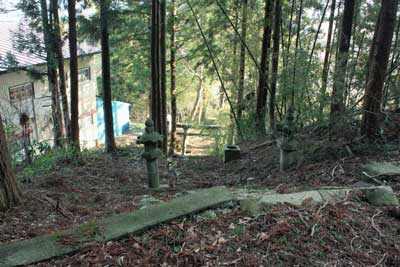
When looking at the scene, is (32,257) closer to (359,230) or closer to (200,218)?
(200,218)

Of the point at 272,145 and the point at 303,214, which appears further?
the point at 272,145

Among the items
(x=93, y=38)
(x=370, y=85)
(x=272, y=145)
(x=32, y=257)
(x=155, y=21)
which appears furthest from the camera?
(x=93, y=38)

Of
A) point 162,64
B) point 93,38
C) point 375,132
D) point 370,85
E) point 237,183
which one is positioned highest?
point 93,38

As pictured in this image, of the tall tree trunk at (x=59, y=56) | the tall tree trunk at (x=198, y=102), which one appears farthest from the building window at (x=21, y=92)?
the tall tree trunk at (x=198, y=102)

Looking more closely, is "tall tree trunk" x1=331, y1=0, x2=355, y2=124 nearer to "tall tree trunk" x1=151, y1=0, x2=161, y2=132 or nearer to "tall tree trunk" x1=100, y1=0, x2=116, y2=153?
"tall tree trunk" x1=151, y1=0, x2=161, y2=132

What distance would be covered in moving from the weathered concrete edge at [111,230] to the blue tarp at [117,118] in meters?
15.6

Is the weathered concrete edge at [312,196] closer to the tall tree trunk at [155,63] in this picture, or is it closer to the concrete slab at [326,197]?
the concrete slab at [326,197]

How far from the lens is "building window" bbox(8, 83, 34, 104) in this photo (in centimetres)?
1044

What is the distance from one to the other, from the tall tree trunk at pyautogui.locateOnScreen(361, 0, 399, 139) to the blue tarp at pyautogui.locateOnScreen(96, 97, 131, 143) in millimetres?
15134

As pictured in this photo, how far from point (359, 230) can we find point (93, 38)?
8.13 metres

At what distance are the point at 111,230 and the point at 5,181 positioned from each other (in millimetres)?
1095

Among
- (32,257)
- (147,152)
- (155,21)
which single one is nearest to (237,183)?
(147,152)

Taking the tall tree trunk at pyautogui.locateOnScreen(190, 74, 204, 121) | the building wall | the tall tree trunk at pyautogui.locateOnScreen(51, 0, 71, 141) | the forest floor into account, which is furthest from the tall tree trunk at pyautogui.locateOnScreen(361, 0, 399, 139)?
the tall tree trunk at pyautogui.locateOnScreen(190, 74, 204, 121)

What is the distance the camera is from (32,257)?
1714mm
